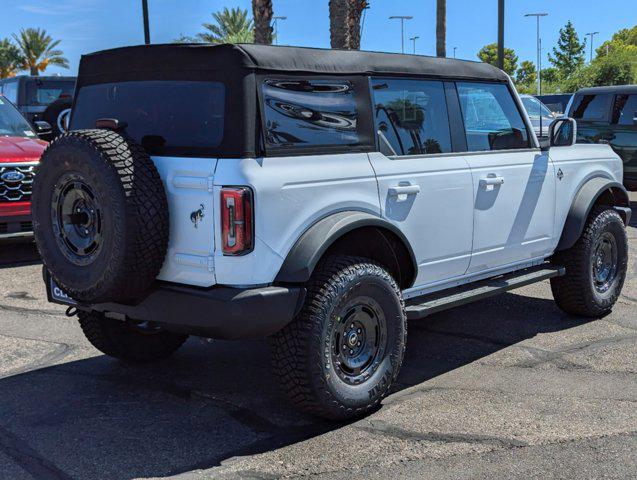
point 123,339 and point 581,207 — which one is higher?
point 581,207

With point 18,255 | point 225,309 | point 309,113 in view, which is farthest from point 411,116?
point 18,255

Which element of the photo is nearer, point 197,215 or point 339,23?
point 197,215

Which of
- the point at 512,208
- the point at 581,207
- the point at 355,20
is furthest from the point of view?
the point at 355,20

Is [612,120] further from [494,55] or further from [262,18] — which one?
[494,55]

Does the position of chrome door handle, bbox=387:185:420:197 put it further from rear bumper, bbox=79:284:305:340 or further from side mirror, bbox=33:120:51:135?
side mirror, bbox=33:120:51:135

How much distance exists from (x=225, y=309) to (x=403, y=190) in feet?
4.35

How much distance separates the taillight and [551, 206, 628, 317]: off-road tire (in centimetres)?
315

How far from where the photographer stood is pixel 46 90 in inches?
664

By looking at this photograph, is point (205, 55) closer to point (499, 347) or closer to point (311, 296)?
point (311, 296)

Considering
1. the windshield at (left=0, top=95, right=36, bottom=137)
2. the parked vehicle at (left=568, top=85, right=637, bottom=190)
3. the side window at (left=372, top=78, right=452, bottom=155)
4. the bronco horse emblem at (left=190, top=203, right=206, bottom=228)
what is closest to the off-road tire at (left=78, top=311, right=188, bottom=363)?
the bronco horse emblem at (left=190, top=203, right=206, bottom=228)

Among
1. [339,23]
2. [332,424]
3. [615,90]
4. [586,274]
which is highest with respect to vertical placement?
[339,23]

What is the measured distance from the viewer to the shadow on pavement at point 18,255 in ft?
28.9

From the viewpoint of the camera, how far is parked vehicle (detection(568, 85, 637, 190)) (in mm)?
12742

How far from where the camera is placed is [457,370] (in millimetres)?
5086
